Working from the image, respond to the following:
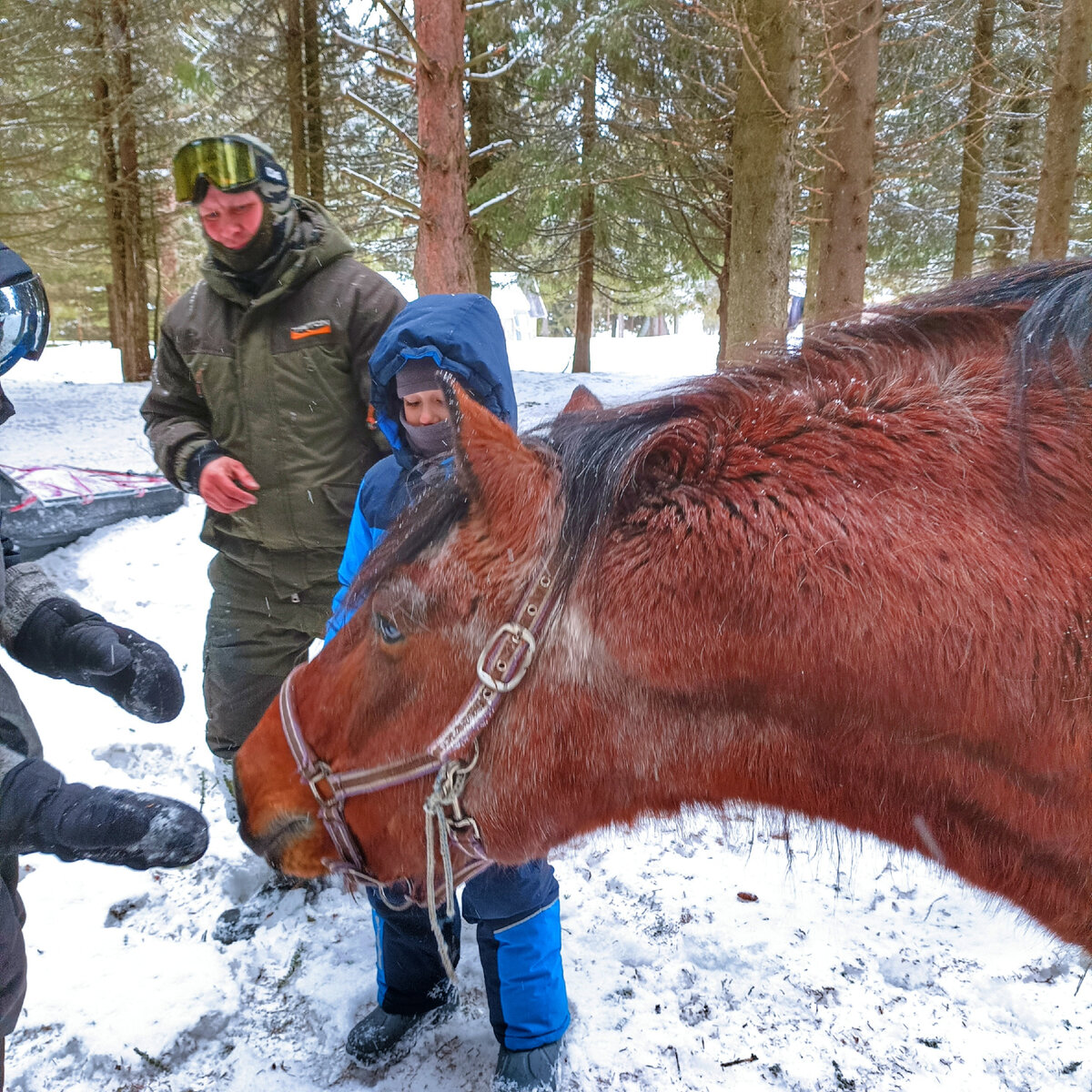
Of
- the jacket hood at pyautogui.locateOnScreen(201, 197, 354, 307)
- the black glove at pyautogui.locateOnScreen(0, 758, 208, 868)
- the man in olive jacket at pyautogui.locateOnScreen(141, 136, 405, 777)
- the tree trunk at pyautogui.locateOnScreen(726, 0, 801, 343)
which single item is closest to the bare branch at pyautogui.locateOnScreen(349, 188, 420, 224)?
the tree trunk at pyautogui.locateOnScreen(726, 0, 801, 343)

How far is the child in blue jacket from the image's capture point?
1.98 meters

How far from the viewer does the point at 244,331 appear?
258cm

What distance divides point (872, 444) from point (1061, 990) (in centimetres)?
232

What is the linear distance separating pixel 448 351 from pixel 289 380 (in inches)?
33.4

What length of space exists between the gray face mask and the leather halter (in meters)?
0.83

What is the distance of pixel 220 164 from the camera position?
248 cm

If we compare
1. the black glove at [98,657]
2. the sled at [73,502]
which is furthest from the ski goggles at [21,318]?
the sled at [73,502]

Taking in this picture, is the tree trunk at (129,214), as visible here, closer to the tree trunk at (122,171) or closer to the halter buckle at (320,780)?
the tree trunk at (122,171)

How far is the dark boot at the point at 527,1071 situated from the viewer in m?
1.97

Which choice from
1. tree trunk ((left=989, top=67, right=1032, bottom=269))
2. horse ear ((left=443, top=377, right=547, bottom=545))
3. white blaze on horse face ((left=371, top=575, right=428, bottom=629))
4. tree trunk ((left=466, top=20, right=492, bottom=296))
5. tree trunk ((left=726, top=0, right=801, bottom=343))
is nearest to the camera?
horse ear ((left=443, top=377, right=547, bottom=545))

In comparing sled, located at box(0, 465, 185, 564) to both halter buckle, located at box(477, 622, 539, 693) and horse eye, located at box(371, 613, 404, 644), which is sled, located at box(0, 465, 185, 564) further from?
halter buckle, located at box(477, 622, 539, 693)

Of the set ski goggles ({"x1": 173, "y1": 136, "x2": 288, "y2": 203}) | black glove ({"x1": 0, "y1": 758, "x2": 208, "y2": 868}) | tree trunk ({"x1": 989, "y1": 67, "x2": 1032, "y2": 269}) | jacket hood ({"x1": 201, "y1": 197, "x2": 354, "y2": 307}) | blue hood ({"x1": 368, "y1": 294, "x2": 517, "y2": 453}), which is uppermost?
tree trunk ({"x1": 989, "y1": 67, "x2": 1032, "y2": 269})

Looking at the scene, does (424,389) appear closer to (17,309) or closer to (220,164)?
(17,309)

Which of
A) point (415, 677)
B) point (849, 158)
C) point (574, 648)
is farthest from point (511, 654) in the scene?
point (849, 158)
